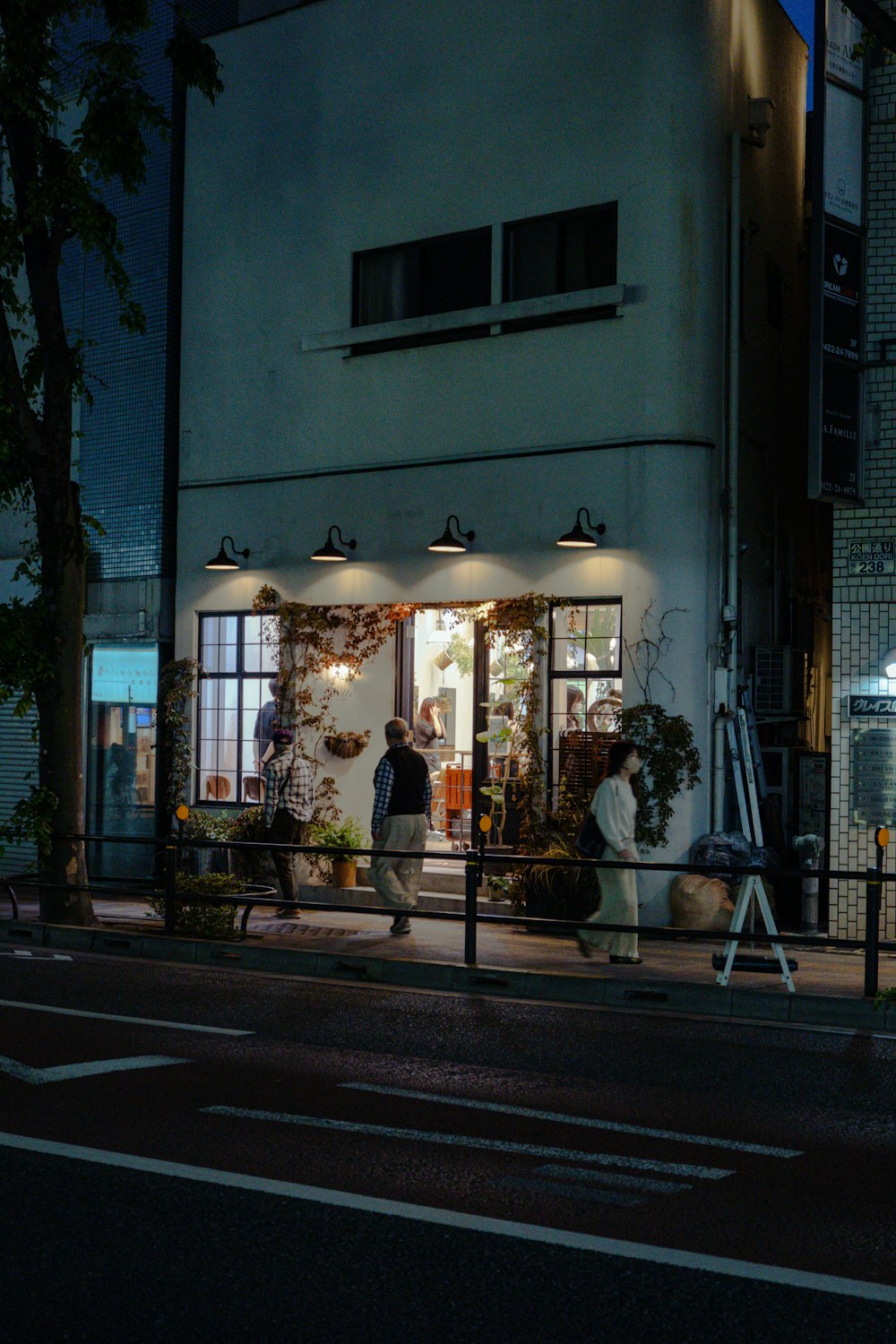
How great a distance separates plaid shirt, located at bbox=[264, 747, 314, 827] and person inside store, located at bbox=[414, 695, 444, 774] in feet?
8.06

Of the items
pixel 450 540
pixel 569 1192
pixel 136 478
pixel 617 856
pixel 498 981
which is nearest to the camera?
pixel 569 1192

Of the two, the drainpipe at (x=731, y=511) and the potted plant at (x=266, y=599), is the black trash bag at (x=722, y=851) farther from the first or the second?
the potted plant at (x=266, y=599)

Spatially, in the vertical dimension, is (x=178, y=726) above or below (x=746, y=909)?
above

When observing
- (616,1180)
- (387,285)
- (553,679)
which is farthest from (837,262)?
(616,1180)

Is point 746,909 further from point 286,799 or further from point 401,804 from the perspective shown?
point 286,799

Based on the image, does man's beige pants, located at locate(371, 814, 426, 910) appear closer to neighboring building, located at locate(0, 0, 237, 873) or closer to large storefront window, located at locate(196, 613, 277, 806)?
large storefront window, located at locate(196, 613, 277, 806)

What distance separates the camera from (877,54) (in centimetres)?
1495

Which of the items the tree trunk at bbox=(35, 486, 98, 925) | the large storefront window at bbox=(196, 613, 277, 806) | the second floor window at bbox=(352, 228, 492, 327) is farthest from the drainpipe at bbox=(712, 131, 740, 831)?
the tree trunk at bbox=(35, 486, 98, 925)

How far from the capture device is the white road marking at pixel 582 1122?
7.01 metres

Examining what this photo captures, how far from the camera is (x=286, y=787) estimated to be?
16.2 m

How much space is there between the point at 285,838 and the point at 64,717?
2.68m

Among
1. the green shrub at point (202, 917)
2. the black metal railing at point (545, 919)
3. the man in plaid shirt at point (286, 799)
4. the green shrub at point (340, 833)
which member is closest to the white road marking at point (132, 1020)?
the black metal railing at point (545, 919)

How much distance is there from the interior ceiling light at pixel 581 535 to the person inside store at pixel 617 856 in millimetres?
3290

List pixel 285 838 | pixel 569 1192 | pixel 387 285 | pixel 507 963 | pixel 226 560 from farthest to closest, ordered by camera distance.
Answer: pixel 226 560 < pixel 387 285 < pixel 285 838 < pixel 507 963 < pixel 569 1192
